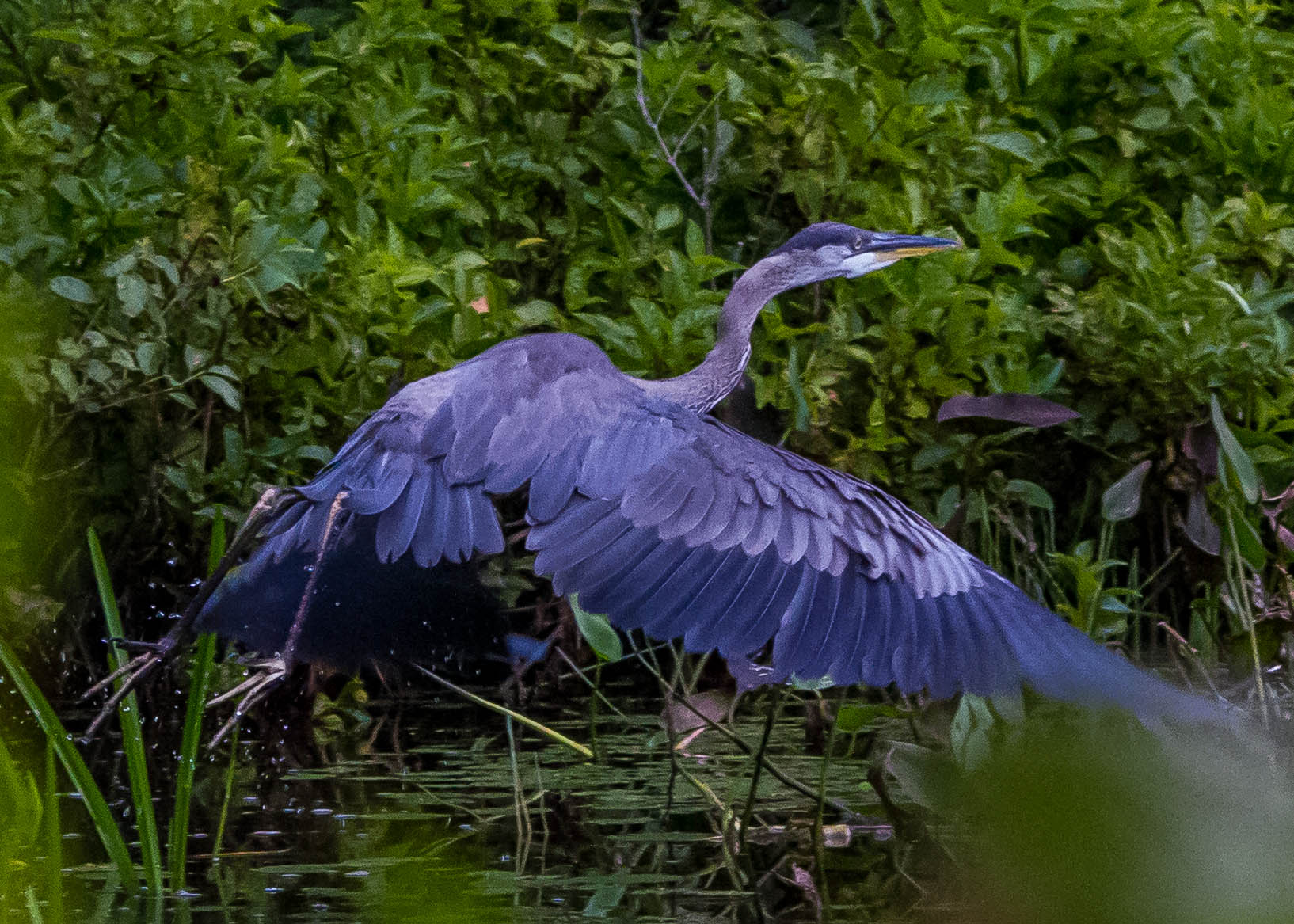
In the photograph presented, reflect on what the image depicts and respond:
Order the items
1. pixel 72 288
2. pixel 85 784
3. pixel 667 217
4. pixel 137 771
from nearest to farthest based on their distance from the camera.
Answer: pixel 85 784
pixel 137 771
pixel 72 288
pixel 667 217

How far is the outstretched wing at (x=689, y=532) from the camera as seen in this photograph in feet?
9.78

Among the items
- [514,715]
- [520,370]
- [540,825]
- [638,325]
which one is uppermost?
[520,370]

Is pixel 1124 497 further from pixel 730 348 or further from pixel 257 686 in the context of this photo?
pixel 257 686

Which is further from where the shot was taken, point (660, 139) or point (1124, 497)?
point (660, 139)

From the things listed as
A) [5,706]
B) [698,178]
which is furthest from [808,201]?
[5,706]

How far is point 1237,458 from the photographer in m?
3.35

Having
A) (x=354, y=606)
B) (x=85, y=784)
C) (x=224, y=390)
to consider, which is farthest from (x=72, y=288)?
(x=85, y=784)

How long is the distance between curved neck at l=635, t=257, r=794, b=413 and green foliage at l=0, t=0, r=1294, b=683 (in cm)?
15

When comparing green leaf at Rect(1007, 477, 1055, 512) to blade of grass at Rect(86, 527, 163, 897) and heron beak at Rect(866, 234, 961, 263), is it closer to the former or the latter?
heron beak at Rect(866, 234, 961, 263)

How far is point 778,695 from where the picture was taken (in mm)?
3205

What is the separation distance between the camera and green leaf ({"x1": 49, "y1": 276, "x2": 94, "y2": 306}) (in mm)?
4020

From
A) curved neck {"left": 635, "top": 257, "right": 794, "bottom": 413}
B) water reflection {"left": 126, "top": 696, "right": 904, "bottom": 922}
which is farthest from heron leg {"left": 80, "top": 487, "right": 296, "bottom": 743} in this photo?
curved neck {"left": 635, "top": 257, "right": 794, "bottom": 413}

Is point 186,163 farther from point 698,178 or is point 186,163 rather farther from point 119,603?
point 698,178

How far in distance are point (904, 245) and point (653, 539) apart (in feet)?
5.62
